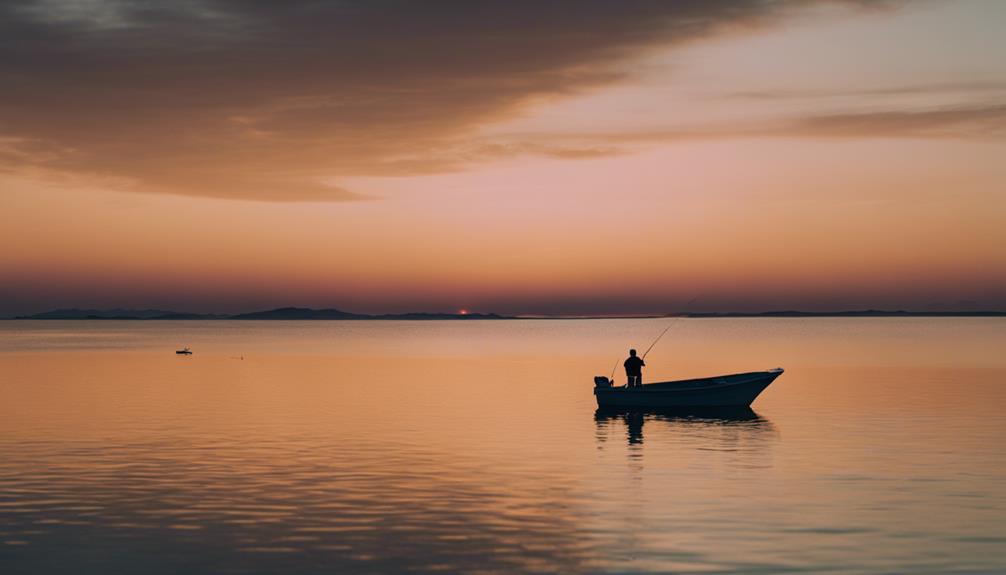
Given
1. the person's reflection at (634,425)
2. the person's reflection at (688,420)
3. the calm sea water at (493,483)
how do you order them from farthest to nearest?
1. the person's reflection at (688,420)
2. the person's reflection at (634,425)
3. the calm sea water at (493,483)

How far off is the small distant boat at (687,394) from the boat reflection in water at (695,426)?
319mm

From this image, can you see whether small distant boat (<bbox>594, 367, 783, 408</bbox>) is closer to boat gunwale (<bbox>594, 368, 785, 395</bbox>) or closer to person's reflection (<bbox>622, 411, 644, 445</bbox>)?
boat gunwale (<bbox>594, 368, 785, 395</bbox>)

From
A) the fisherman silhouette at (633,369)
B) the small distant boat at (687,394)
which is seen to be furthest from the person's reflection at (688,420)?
the fisherman silhouette at (633,369)

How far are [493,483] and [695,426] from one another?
17.3 metres

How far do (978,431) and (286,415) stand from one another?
28.2 metres

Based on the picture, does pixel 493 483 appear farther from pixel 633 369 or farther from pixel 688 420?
pixel 633 369

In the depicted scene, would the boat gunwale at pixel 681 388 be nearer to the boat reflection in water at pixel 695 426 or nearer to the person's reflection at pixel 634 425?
the boat reflection in water at pixel 695 426

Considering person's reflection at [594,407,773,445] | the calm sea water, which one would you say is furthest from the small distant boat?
the calm sea water

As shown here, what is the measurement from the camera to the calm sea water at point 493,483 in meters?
19.8

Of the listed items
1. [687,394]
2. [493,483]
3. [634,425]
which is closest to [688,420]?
[634,425]

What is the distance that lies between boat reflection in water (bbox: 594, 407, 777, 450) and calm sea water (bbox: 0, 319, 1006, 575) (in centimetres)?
26

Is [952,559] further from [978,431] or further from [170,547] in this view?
[978,431]

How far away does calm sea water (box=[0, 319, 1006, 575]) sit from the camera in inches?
779

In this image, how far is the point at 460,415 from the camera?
4688cm
